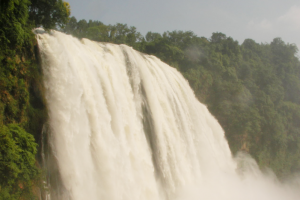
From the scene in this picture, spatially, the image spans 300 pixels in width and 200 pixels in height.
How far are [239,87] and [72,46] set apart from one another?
65.7ft

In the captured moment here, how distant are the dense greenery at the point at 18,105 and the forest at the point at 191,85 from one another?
0.08 feet

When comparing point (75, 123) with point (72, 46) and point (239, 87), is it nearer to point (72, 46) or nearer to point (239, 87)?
point (72, 46)

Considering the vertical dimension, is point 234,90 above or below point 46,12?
below

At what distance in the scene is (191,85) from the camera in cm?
2259

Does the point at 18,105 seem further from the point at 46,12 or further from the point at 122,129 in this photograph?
the point at 46,12

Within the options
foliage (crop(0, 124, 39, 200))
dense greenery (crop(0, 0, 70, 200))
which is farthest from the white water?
foliage (crop(0, 124, 39, 200))

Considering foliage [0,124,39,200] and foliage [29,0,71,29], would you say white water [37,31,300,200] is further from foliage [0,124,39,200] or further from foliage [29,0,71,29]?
foliage [29,0,71,29]

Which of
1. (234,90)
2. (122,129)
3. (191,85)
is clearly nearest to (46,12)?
(122,129)

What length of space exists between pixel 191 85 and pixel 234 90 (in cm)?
557

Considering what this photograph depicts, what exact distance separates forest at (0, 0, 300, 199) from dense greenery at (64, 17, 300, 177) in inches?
3.4

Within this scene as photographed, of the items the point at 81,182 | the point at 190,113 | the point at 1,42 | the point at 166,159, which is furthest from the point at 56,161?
Result: the point at 190,113

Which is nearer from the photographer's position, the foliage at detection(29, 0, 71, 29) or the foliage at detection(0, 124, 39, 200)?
the foliage at detection(0, 124, 39, 200)

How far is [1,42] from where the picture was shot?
7.20 m

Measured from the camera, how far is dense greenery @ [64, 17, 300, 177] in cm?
2395
